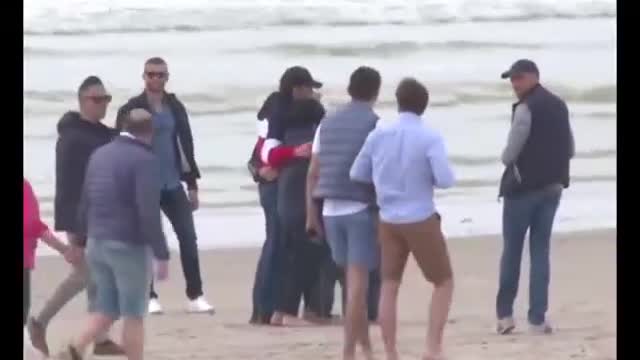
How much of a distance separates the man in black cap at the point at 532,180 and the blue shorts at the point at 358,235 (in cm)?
122

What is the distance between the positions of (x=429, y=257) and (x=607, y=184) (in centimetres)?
1075

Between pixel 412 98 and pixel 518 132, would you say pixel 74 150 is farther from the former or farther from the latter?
pixel 518 132

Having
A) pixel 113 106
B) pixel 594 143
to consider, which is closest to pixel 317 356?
pixel 594 143

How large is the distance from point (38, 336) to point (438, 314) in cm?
210

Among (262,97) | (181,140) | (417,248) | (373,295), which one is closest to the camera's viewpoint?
(417,248)

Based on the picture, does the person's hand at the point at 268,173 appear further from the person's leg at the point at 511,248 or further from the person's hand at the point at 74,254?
the person's hand at the point at 74,254

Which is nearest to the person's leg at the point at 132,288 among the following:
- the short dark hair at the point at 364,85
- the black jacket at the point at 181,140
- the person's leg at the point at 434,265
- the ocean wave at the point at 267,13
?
the person's leg at the point at 434,265

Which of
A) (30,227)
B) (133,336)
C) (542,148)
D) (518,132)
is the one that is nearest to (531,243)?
(542,148)

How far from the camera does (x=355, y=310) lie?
967cm

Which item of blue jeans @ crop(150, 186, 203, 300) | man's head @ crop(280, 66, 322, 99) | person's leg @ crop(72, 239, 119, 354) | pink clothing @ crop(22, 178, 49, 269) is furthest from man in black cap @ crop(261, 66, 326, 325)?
pink clothing @ crop(22, 178, 49, 269)

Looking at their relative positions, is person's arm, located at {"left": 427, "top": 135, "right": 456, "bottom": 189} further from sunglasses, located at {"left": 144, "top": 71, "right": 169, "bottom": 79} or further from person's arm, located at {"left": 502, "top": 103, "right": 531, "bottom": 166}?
sunglasses, located at {"left": 144, "top": 71, "right": 169, "bottom": 79}

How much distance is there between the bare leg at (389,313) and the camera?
31.2ft

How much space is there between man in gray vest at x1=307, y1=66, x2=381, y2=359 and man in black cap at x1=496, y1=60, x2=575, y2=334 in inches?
44.7

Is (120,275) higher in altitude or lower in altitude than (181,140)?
lower
